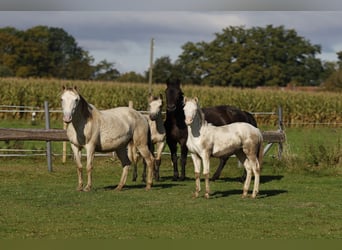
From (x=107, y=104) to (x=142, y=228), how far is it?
31329 mm

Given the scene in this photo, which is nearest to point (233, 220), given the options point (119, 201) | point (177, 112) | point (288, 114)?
point (119, 201)

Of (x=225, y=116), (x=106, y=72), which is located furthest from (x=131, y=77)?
(x=225, y=116)

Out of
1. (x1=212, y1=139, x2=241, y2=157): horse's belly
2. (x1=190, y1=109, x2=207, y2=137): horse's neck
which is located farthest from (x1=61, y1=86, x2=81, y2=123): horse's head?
(x1=212, y1=139, x2=241, y2=157): horse's belly

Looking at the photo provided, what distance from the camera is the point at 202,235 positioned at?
27.6 feet

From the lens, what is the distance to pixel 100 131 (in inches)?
514

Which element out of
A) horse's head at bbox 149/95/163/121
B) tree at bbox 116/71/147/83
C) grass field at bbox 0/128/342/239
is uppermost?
tree at bbox 116/71/147/83

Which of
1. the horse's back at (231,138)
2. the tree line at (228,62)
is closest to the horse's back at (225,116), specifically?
the horse's back at (231,138)

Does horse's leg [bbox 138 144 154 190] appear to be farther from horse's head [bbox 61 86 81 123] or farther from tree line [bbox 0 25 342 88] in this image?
tree line [bbox 0 25 342 88]

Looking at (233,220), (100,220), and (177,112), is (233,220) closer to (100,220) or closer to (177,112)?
(100,220)

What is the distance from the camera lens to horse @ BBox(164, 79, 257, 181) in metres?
14.6

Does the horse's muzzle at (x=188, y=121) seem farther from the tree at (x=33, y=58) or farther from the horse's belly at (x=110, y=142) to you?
the tree at (x=33, y=58)

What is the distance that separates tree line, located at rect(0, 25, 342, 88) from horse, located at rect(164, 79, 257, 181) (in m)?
52.2

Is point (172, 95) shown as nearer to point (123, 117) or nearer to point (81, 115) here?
point (123, 117)

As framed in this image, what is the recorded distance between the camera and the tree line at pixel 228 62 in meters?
72.8
